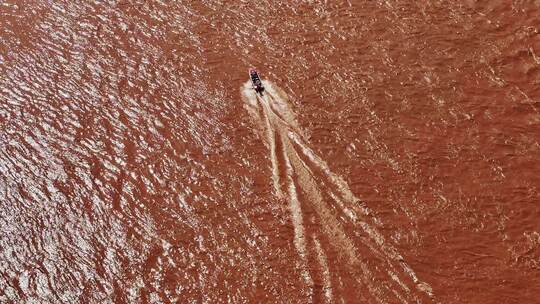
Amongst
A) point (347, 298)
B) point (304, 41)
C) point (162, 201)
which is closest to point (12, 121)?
point (162, 201)

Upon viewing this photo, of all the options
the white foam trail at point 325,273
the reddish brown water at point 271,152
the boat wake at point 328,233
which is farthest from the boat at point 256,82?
the white foam trail at point 325,273

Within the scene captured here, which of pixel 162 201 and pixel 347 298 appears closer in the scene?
pixel 347 298

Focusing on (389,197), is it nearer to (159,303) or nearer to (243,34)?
(159,303)

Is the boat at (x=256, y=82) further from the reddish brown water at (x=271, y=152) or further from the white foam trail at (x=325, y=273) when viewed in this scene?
the white foam trail at (x=325, y=273)

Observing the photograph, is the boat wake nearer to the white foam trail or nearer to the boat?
the white foam trail

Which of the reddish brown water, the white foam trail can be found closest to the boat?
the reddish brown water

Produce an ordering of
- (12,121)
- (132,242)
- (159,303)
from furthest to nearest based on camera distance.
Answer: (12,121) < (132,242) < (159,303)

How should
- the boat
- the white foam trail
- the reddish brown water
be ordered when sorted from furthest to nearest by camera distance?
the boat
the reddish brown water
the white foam trail
